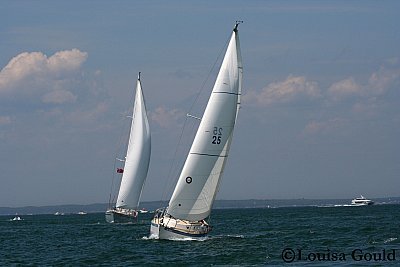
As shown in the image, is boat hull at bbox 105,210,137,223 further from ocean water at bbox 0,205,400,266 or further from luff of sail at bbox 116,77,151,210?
ocean water at bbox 0,205,400,266

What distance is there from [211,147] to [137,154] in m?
44.7

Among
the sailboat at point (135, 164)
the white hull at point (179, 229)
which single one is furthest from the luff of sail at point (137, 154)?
the white hull at point (179, 229)

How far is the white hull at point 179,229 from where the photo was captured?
60531 millimetres

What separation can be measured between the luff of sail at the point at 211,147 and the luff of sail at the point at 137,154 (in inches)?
1698

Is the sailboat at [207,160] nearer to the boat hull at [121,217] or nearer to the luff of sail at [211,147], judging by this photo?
the luff of sail at [211,147]

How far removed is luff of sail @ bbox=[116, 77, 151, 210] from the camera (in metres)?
104

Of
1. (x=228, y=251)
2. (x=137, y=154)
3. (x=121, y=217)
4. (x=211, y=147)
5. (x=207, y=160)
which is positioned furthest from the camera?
(x=121, y=217)

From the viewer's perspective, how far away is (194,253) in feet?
178

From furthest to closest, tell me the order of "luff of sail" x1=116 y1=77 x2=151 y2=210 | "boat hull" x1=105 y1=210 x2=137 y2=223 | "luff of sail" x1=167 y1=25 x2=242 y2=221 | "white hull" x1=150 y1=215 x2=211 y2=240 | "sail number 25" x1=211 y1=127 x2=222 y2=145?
1. "boat hull" x1=105 y1=210 x2=137 y2=223
2. "luff of sail" x1=116 y1=77 x2=151 y2=210
3. "white hull" x1=150 y1=215 x2=211 y2=240
4. "sail number 25" x1=211 y1=127 x2=222 y2=145
5. "luff of sail" x1=167 y1=25 x2=242 y2=221

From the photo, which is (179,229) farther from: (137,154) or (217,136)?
(137,154)

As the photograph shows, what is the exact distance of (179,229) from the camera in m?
60.5

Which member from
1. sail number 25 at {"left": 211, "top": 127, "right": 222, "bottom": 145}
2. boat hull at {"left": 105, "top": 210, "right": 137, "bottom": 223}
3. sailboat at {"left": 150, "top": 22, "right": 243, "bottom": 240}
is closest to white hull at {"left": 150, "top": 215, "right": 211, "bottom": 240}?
sailboat at {"left": 150, "top": 22, "right": 243, "bottom": 240}

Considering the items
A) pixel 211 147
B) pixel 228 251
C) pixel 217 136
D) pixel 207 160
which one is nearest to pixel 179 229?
pixel 207 160

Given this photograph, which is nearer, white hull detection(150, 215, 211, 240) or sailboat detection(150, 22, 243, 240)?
sailboat detection(150, 22, 243, 240)
